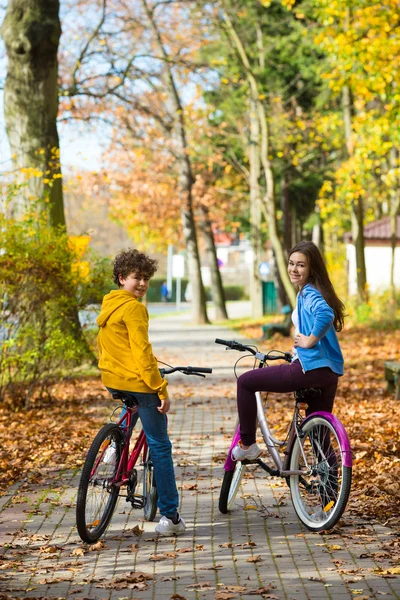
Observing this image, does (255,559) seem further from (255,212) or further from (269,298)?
(255,212)

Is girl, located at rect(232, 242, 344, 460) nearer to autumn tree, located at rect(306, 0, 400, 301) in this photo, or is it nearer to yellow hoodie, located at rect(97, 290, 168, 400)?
yellow hoodie, located at rect(97, 290, 168, 400)

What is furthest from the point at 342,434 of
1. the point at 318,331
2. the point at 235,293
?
the point at 235,293

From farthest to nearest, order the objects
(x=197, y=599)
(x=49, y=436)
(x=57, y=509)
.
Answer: (x=49, y=436)
(x=57, y=509)
(x=197, y=599)

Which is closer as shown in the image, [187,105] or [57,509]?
[57,509]

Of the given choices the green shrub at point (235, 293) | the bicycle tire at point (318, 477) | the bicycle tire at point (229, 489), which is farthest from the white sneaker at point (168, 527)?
the green shrub at point (235, 293)

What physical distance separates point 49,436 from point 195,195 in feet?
122

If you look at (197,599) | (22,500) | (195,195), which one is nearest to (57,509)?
(22,500)

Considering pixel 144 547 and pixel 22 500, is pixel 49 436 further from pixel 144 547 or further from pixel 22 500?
pixel 144 547

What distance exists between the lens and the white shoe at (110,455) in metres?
6.25

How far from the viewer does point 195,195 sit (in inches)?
1860

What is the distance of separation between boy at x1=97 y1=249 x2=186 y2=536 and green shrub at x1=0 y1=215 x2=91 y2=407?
17.6 feet

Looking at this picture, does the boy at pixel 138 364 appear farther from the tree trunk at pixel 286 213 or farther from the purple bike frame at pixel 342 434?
the tree trunk at pixel 286 213

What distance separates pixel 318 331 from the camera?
254 inches

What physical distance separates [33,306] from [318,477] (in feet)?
20.1
